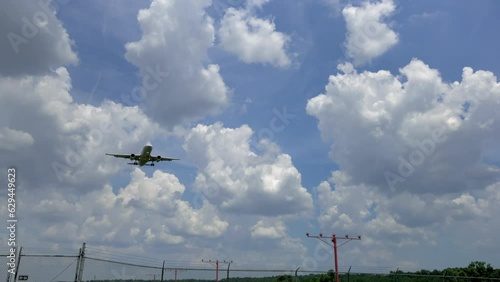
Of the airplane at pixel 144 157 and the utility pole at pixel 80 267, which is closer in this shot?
the utility pole at pixel 80 267

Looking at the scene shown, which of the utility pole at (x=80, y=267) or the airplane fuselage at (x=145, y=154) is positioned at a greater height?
the airplane fuselage at (x=145, y=154)

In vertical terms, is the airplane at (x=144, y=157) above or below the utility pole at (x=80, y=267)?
above

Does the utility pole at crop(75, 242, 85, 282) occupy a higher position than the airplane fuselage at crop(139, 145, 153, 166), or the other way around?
the airplane fuselage at crop(139, 145, 153, 166)

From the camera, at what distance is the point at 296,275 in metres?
23.5

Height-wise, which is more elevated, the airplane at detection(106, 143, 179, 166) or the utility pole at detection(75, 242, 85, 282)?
the airplane at detection(106, 143, 179, 166)

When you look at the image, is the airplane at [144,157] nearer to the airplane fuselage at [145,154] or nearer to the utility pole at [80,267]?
the airplane fuselage at [145,154]

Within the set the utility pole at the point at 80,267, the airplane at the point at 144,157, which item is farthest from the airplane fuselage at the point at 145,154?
the utility pole at the point at 80,267

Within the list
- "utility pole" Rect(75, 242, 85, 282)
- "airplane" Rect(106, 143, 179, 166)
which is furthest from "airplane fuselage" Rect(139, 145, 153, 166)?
"utility pole" Rect(75, 242, 85, 282)

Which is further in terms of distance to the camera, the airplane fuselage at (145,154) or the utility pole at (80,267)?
the airplane fuselage at (145,154)

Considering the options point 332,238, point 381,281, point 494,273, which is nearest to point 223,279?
point 332,238

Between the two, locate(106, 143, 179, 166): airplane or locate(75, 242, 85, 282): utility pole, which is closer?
locate(75, 242, 85, 282): utility pole

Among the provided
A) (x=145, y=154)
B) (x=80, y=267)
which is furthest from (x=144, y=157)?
(x=80, y=267)

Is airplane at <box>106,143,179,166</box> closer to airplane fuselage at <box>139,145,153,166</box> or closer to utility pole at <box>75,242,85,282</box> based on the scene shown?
airplane fuselage at <box>139,145,153,166</box>

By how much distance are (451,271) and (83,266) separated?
9035cm
